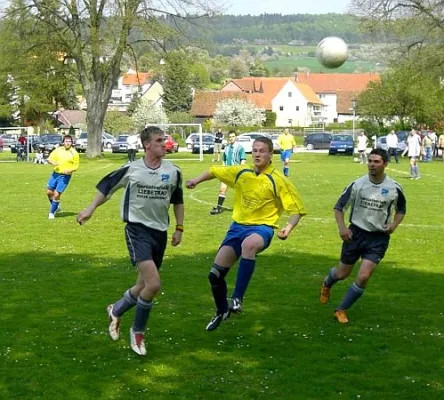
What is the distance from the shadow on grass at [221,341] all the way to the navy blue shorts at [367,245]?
0.68m

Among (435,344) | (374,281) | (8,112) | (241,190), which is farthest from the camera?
(8,112)

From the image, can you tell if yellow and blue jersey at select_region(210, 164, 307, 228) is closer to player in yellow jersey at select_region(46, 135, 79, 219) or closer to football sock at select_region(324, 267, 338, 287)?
football sock at select_region(324, 267, 338, 287)

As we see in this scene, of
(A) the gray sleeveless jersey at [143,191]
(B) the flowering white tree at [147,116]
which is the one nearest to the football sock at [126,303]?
(A) the gray sleeveless jersey at [143,191]

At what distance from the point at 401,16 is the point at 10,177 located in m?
26.4

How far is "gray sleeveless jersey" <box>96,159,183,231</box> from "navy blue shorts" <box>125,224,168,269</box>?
5 centimetres

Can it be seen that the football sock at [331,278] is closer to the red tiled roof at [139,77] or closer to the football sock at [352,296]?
the football sock at [352,296]

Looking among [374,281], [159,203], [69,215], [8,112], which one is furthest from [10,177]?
[8,112]

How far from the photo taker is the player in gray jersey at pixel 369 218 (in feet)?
30.3

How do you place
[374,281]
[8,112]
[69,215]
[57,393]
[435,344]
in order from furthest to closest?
[8,112], [69,215], [374,281], [435,344], [57,393]

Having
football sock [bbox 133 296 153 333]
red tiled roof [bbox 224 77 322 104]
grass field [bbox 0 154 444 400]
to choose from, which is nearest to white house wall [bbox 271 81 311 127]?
red tiled roof [bbox 224 77 322 104]

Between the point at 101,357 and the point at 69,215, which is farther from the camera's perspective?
the point at 69,215

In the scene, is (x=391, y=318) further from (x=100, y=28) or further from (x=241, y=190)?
(x=100, y=28)

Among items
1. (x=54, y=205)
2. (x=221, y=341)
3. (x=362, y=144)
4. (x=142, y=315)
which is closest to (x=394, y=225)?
(x=221, y=341)

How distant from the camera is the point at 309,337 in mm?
8703
